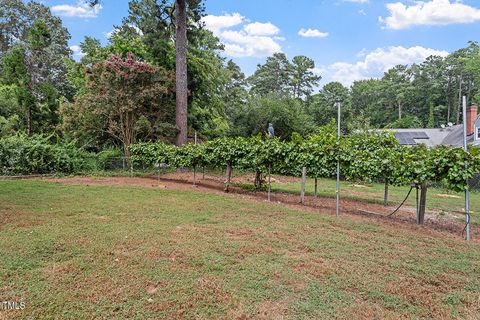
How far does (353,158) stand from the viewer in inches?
243

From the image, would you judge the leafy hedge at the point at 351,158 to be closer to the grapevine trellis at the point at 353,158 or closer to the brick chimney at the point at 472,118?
the grapevine trellis at the point at 353,158

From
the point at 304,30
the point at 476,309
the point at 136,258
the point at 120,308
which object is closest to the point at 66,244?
the point at 136,258

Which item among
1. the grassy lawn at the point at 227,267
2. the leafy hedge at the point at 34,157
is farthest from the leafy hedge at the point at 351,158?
the leafy hedge at the point at 34,157

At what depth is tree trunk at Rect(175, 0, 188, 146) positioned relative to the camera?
13266 mm

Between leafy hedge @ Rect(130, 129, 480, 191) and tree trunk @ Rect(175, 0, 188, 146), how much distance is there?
3947 mm

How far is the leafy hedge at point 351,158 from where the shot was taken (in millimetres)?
4941

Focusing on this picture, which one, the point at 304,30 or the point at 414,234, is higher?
the point at 304,30

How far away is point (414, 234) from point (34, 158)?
12.8 m

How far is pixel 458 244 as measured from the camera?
14.3ft

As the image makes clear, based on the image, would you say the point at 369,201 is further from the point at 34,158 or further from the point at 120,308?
the point at 34,158

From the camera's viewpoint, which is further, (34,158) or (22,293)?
(34,158)

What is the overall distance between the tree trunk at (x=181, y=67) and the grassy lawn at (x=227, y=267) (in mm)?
8703

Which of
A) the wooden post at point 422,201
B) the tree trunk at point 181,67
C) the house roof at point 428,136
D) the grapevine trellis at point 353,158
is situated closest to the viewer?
the grapevine trellis at point 353,158

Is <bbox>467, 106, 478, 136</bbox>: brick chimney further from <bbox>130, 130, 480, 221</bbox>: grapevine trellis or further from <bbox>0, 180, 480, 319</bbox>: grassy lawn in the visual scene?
<bbox>0, 180, 480, 319</bbox>: grassy lawn
